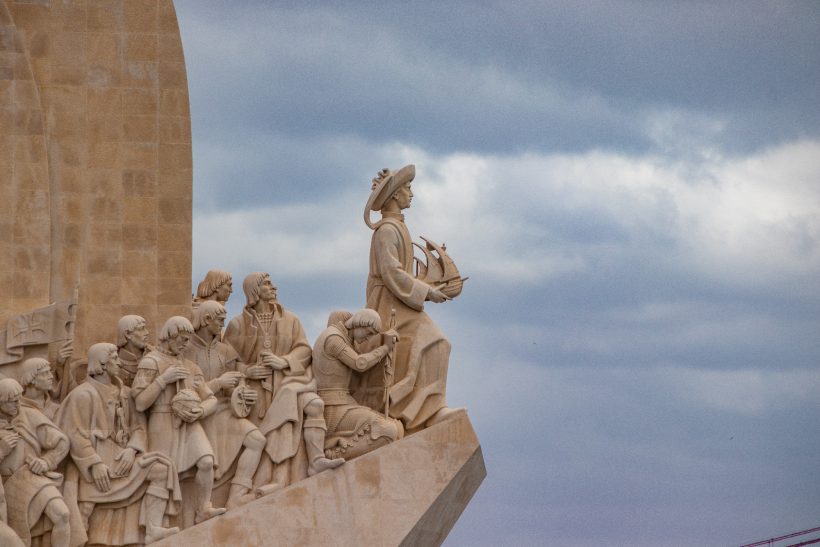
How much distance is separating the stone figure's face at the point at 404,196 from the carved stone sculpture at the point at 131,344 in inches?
101

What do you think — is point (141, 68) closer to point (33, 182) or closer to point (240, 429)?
point (33, 182)

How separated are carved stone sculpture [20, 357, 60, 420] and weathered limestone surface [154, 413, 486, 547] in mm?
1555

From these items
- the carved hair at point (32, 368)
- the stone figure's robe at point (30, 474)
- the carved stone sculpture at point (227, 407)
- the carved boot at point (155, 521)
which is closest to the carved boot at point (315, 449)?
the carved stone sculpture at point (227, 407)

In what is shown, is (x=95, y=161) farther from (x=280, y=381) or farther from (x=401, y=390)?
(x=401, y=390)

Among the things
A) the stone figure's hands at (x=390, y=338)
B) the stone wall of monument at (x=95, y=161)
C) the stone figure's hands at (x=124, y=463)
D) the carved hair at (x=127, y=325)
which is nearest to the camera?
the stone figure's hands at (x=124, y=463)

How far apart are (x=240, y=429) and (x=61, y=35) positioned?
408 cm

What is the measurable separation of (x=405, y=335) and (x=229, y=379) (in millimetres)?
1667

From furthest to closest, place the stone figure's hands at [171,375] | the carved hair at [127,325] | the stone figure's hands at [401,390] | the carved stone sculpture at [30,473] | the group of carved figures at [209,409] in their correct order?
1. the stone figure's hands at [401,390]
2. the carved hair at [127,325]
3. the stone figure's hands at [171,375]
4. the group of carved figures at [209,409]
5. the carved stone sculpture at [30,473]

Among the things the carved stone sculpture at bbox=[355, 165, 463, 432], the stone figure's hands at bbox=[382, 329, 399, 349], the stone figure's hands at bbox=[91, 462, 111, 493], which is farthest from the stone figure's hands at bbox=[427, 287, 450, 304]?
the stone figure's hands at bbox=[91, 462, 111, 493]

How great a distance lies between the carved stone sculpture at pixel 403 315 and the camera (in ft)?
69.5

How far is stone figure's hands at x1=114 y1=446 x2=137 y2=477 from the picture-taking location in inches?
803

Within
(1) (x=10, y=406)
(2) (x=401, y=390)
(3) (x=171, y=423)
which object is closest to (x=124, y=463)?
(3) (x=171, y=423)

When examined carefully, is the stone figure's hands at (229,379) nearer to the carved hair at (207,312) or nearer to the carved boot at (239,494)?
the carved hair at (207,312)

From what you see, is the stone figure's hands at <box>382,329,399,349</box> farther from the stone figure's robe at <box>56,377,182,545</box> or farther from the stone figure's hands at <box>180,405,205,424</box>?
the stone figure's robe at <box>56,377,182,545</box>
